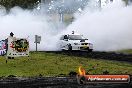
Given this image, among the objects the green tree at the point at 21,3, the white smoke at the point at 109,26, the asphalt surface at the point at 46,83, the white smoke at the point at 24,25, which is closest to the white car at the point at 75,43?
the white smoke at the point at 109,26

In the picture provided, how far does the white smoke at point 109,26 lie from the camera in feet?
125

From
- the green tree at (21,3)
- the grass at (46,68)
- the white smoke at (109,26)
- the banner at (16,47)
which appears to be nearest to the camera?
the grass at (46,68)

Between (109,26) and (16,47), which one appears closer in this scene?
(16,47)

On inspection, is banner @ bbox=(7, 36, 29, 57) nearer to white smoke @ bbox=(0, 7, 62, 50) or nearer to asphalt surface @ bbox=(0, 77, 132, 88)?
asphalt surface @ bbox=(0, 77, 132, 88)

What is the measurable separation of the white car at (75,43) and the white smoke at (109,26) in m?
3.29

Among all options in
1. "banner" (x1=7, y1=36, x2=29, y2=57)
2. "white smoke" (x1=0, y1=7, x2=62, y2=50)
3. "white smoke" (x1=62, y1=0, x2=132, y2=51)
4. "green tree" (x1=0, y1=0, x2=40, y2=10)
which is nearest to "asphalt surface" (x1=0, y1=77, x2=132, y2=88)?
"banner" (x1=7, y1=36, x2=29, y2=57)

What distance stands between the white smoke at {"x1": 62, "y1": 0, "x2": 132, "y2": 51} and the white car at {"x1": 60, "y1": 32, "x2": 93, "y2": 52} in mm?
3285

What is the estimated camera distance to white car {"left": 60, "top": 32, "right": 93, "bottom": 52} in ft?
104

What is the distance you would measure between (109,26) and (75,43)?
411 inches

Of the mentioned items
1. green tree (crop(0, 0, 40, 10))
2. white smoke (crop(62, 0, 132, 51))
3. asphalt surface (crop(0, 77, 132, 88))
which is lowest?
asphalt surface (crop(0, 77, 132, 88))

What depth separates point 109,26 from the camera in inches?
1635

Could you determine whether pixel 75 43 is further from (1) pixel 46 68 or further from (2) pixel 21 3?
(2) pixel 21 3

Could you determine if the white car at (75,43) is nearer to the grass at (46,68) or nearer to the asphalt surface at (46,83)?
the grass at (46,68)

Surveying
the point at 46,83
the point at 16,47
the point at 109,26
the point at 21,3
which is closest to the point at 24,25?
the point at 21,3
